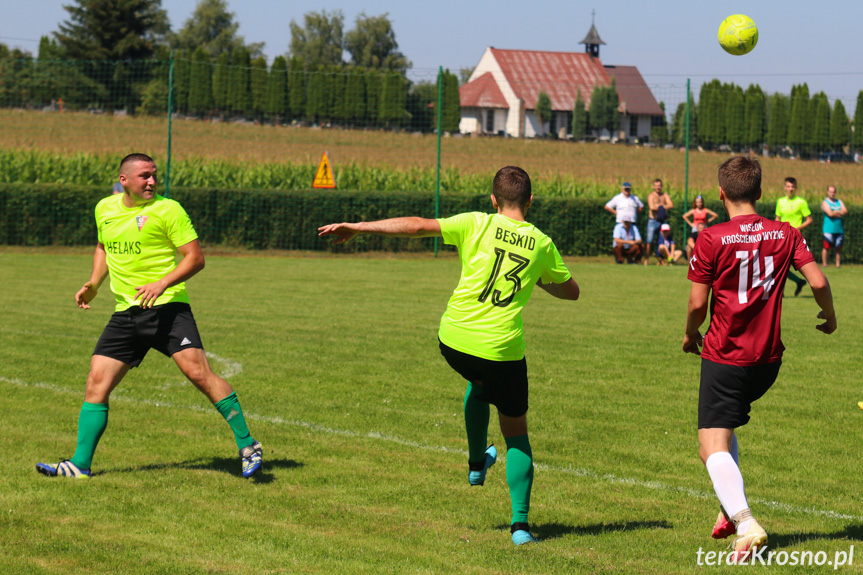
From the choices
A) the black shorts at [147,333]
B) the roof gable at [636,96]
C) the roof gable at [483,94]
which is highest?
the roof gable at [483,94]

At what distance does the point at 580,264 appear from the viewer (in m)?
25.1

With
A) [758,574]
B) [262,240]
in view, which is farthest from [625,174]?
[758,574]

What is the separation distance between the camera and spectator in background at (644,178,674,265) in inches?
973

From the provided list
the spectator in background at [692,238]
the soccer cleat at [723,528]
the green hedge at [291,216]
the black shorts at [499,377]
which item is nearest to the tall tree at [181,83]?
the green hedge at [291,216]

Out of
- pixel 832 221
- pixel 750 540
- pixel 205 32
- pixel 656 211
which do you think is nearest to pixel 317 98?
pixel 656 211

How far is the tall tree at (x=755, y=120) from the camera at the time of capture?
3409cm

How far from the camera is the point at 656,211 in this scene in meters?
24.7

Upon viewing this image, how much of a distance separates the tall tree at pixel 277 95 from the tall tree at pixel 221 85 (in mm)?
1522

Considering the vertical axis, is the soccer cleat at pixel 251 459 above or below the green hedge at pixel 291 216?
below

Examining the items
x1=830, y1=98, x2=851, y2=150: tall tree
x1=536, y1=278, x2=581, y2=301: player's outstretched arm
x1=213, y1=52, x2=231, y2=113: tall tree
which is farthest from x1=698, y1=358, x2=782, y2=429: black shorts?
x1=830, y1=98, x2=851, y2=150: tall tree

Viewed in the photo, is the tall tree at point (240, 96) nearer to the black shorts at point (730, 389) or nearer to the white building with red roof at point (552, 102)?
the white building with red roof at point (552, 102)

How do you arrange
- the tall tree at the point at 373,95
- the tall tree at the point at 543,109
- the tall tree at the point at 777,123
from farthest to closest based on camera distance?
1. the tall tree at the point at 543,109
2. the tall tree at the point at 777,123
3. the tall tree at the point at 373,95

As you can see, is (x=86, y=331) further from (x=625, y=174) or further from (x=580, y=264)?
(x=625, y=174)

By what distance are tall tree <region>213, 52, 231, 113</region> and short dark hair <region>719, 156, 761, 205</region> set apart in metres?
25.6
